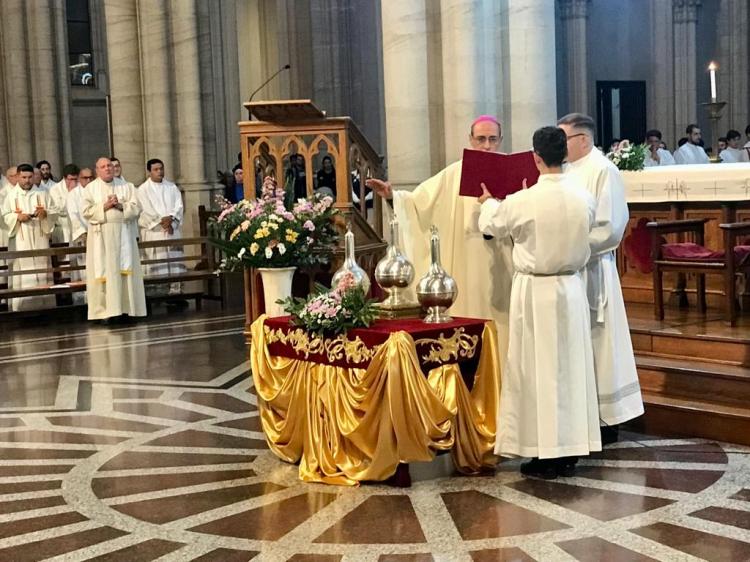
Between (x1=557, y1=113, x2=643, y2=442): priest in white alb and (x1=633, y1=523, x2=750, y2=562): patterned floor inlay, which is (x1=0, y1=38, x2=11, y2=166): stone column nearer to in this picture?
(x1=557, y1=113, x2=643, y2=442): priest in white alb

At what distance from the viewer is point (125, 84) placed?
15977 millimetres

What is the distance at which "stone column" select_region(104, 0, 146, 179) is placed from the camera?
15.7m

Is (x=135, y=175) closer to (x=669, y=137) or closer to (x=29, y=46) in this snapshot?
(x=29, y=46)

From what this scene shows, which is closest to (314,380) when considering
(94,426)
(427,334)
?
(427,334)

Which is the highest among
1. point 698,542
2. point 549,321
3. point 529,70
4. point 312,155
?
point 529,70

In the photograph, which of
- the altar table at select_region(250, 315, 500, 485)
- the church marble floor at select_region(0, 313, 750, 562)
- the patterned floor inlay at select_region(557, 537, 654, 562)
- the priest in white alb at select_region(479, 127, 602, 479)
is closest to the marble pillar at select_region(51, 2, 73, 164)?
the church marble floor at select_region(0, 313, 750, 562)

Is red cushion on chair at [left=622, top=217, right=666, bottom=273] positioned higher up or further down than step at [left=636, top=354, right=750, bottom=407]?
higher up

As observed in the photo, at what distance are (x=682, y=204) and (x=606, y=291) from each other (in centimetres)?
345

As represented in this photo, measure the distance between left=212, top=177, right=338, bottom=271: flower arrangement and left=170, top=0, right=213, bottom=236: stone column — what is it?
20.1 ft

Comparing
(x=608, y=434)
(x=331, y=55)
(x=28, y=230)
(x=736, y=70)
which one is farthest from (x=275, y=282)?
(x=736, y=70)

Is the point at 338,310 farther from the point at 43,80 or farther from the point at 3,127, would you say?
the point at 3,127

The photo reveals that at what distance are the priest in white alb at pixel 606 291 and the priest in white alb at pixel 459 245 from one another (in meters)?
0.68

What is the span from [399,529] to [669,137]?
18.3 meters

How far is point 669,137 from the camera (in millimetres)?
22375
